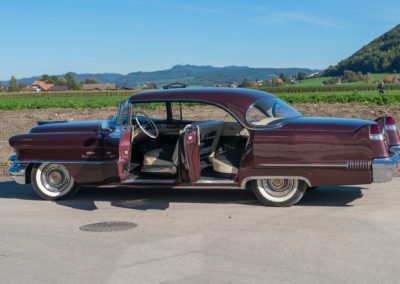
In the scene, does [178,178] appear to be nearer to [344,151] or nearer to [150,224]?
[150,224]

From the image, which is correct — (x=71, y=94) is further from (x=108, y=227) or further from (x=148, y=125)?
(x=108, y=227)

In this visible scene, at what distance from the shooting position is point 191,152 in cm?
727

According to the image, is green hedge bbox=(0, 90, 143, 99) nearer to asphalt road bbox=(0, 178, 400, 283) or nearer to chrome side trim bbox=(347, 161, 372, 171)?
asphalt road bbox=(0, 178, 400, 283)

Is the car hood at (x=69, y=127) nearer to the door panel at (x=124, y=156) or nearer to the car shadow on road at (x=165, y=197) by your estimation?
the door panel at (x=124, y=156)

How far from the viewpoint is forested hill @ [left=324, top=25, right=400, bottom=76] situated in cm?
15638

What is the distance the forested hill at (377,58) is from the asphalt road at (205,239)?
155 metres

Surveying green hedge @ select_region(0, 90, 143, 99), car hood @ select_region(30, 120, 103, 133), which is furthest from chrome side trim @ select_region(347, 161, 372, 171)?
green hedge @ select_region(0, 90, 143, 99)

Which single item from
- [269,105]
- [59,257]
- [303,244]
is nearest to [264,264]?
[303,244]

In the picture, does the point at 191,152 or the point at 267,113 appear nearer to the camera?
the point at 191,152

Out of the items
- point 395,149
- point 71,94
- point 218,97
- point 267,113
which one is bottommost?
point 395,149

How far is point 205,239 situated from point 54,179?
137 inches

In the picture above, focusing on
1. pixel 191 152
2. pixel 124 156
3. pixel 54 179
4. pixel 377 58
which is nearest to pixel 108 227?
pixel 124 156

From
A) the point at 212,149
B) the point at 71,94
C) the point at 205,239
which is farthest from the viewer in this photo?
the point at 71,94

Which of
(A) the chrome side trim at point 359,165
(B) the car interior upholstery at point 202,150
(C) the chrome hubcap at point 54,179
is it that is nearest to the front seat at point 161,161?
(B) the car interior upholstery at point 202,150
